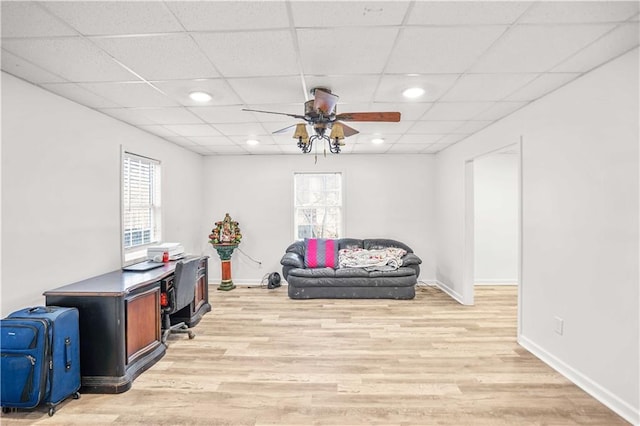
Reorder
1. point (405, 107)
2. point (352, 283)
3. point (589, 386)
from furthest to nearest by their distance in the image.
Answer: point (352, 283) < point (405, 107) < point (589, 386)

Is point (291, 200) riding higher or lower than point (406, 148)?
lower

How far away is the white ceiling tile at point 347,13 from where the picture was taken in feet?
5.35

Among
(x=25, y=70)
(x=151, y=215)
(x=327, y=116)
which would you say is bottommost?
(x=151, y=215)

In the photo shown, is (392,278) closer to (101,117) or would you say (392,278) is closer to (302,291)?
(302,291)

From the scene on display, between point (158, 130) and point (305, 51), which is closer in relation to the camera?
point (305, 51)

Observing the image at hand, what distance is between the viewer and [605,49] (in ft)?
6.81

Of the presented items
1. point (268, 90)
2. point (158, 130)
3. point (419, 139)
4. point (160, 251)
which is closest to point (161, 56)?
point (268, 90)

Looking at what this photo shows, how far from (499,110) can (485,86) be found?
0.82 m

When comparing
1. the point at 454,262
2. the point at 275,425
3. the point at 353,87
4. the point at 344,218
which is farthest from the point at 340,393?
the point at 344,218

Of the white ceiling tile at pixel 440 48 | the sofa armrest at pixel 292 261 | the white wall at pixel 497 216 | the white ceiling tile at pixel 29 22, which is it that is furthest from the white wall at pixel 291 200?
the white ceiling tile at pixel 29 22

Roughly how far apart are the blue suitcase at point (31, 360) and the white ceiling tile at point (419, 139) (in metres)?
4.42

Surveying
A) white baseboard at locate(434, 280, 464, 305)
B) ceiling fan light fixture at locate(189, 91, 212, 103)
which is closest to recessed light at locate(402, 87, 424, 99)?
ceiling fan light fixture at locate(189, 91, 212, 103)

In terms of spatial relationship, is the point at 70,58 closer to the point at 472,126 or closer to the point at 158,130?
the point at 158,130

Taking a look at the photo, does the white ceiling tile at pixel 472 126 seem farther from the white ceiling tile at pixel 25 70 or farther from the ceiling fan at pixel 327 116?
the white ceiling tile at pixel 25 70
